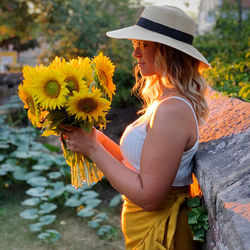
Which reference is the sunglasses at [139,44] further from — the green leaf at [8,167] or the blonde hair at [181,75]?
the green leaf at [8,167]

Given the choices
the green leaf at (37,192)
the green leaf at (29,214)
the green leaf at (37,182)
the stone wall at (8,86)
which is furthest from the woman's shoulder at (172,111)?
the stone wall at (8,86)

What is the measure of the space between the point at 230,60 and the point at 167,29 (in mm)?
2908

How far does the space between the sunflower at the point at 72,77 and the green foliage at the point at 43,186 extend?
2.23 m

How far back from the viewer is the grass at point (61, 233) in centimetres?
354

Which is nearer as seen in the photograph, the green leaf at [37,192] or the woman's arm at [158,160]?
the woman's arm at [158,160]

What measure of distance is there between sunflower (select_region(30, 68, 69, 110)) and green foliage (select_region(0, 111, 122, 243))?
220cm

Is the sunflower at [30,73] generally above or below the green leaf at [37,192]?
above

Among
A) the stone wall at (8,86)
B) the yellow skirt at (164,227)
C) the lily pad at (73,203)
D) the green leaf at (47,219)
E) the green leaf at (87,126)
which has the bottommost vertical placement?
the stone wall at (8,86)

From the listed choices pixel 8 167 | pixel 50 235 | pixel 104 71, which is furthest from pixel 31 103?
pixel 8 167

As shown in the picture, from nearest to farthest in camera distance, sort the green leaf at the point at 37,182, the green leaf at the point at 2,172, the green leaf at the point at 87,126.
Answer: the green leaf at the point at 87,126
the green leaf at the point at 37,182
the green leaf at the point at 2,172

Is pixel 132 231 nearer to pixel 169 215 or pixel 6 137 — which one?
pixel 169 215

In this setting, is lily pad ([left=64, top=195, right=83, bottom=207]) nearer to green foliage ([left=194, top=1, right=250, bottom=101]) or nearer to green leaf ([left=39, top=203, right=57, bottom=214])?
green leaf ([left=39, top=203, right=57, bottom=214])

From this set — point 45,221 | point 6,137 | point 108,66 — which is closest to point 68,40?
point 6,137

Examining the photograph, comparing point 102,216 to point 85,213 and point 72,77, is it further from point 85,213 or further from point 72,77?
point 72,77
